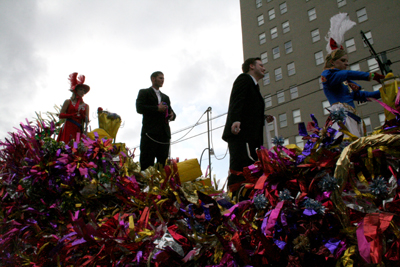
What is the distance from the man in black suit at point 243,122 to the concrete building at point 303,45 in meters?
20.5

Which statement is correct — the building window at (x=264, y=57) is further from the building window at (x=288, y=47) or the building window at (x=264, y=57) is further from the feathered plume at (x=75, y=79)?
the feathered plume at (x=75, y=79)

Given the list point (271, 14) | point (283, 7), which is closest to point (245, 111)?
point (283, 7)

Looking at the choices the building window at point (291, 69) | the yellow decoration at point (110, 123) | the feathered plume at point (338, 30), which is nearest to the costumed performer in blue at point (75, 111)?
the yellow decoration at point (110, 123)

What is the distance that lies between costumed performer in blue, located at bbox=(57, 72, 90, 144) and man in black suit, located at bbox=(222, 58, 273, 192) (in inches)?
68.1

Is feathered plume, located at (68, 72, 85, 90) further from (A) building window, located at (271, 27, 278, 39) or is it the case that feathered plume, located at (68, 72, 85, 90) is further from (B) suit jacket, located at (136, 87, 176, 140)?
(A) building window, located at (271, 27, 278, 39)

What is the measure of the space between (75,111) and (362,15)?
95.1 ft

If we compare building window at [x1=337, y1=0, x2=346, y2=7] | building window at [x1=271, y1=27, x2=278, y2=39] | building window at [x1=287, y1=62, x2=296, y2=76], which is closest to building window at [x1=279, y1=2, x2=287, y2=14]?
building window at [x1=271, y1=27, x2=278, y2=39]

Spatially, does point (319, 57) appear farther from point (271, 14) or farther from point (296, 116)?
point (271, 14)

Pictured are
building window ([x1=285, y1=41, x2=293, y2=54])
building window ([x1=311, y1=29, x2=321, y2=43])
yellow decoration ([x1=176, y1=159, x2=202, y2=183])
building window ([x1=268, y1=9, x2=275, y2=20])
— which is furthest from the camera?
building window ([x1=268, y1=9, x2=275, y2=20])

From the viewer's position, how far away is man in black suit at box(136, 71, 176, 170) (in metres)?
3.16

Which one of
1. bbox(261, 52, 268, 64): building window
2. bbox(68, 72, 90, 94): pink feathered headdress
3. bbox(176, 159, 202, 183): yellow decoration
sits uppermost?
bbox(261, 52, 268, 64): building window

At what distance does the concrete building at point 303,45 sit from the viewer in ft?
76.7

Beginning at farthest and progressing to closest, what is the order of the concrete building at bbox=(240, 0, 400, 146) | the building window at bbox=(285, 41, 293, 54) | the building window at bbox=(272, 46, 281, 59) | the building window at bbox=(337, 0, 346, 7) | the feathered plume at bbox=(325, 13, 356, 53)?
the building window at bbox=(272, 46, 281, 59) → the building window at bbox=(285, 41, 293, 54) → the building window at bbox=(337, 0, 346, 7) → the concrete building at bbox=(240, 0, 400, 146) → the feathered plume at bbox=(325, 13, 356, 53)

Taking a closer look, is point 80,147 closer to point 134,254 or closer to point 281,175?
point 134,254
